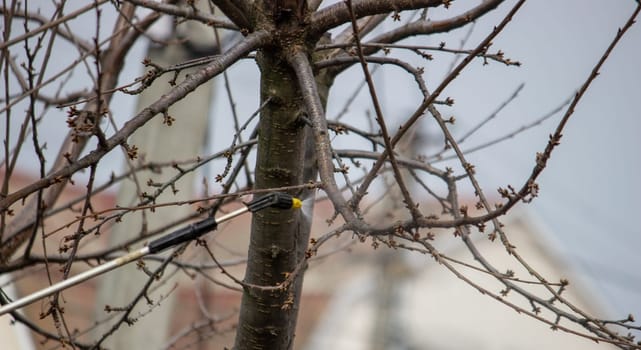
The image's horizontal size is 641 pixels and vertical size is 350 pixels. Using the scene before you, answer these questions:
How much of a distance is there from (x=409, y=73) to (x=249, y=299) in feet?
3.26

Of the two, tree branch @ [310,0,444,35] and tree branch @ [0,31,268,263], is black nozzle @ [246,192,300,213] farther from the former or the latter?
tree branch @ [310,0,444,35]

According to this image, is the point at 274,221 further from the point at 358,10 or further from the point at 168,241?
the point at 358,10

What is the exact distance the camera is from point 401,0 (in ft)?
8.46

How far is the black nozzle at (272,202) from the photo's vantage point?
243cm

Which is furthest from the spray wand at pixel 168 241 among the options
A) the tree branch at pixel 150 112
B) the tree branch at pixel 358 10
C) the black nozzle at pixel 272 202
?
the tree branch at pixel 358 10

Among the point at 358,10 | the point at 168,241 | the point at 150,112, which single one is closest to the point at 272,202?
the point at 168,241

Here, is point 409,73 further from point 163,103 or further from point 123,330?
point 123,330

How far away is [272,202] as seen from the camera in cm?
244

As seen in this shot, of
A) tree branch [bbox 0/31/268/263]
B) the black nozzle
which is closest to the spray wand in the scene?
the black nozzle

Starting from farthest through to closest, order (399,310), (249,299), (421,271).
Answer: (421,271) → (399,310) → (249,299)

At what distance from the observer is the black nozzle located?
2.43m

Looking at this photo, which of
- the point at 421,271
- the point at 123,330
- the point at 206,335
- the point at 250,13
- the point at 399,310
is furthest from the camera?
the point at 421,271

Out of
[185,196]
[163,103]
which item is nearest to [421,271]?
[185,196]

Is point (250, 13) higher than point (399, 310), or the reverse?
point (399, 310)
